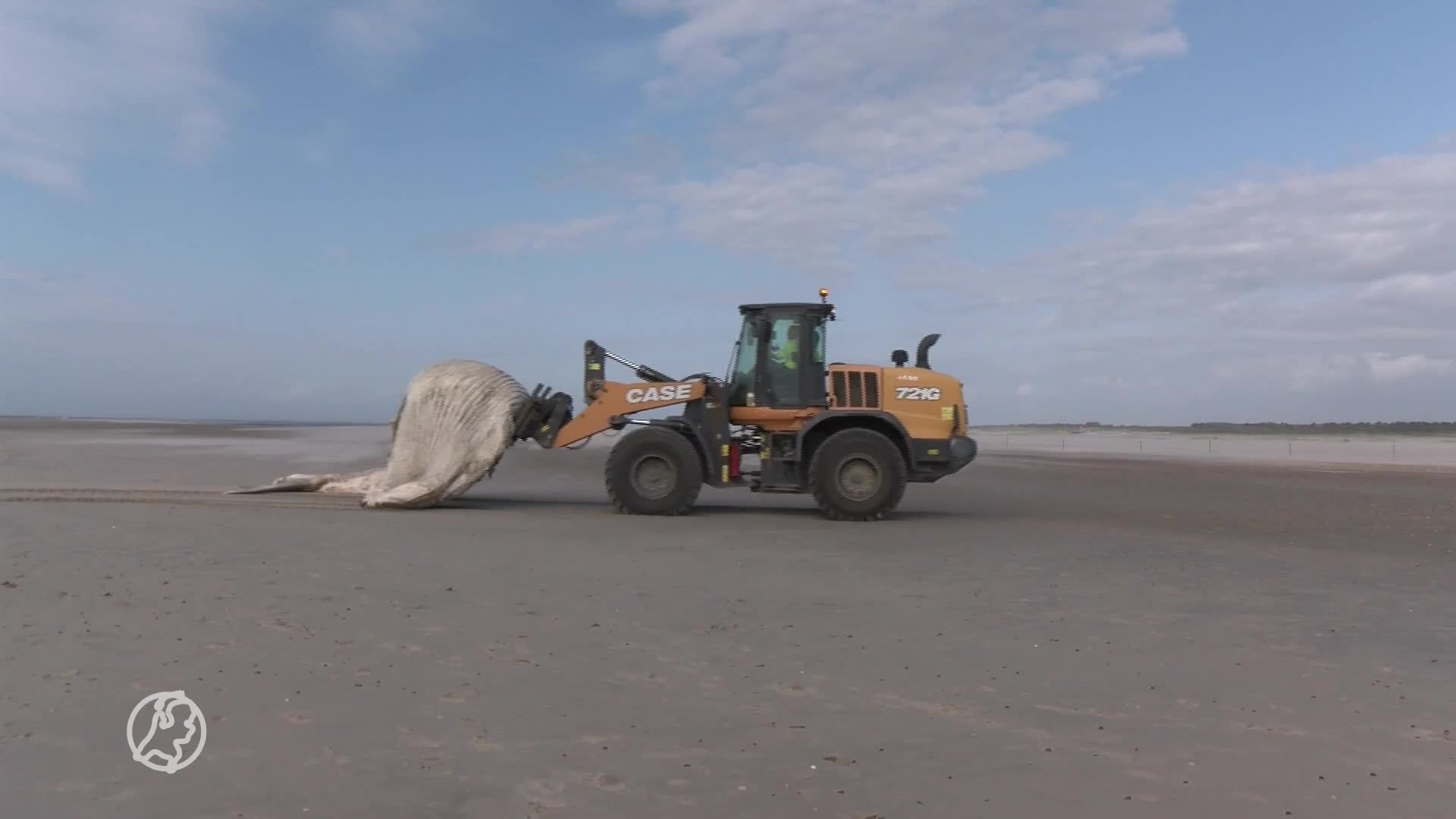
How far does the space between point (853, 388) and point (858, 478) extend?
1.27 meters

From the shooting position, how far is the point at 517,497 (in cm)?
1745

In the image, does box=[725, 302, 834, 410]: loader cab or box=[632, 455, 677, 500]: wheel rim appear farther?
box=[725, 302, 834, 410]: loader cab

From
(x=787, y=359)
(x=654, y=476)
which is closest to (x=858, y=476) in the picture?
(x=787, y=359)

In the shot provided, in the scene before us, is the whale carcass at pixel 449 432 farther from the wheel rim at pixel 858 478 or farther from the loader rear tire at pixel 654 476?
the wheel rim at pixel 858 478

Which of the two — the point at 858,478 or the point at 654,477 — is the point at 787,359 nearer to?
the point at 858,478

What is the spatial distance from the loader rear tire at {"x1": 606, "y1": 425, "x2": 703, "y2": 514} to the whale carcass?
1611mm

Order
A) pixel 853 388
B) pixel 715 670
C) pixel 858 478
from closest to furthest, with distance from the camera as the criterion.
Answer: pixel 715 670 < pixel 858 478 < pixel 853 388

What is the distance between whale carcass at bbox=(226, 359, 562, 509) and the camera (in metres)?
14.6

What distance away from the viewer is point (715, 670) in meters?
6.05

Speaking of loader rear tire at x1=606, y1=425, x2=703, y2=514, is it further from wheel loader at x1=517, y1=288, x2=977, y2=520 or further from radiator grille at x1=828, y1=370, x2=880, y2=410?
radiator grille at x1=828, y1=370, x2=880, y2=410

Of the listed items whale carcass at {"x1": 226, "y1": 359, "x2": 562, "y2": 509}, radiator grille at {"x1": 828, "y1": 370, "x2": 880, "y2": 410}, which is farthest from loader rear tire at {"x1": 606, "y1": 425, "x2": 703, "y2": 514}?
radiator grille at {"x1": 828, "y1": 370, "x2": 880, "y2": 410}

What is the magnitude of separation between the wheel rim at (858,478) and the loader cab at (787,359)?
0.98 meters

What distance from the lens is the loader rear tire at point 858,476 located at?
14266 millimetres

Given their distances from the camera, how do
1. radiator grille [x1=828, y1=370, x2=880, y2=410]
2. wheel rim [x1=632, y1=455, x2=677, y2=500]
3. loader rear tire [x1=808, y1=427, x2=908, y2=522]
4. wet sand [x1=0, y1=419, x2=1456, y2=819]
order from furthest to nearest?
radiator grille [x1=828, y1=370, x2=880, y2=410], wheel rim [x1=632, y1=455, x2=677, y2=500], loader rear tire [x1=808, y1=427, x2=908, y2=522], wet sand [x1=0, y1=419, x2=1456, y2=819]
